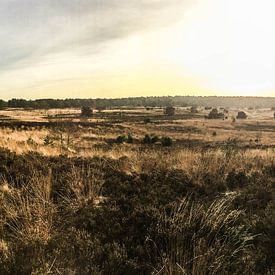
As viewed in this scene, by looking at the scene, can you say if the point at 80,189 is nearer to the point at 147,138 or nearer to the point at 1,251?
the point at 1,251

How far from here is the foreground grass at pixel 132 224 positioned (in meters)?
4.83

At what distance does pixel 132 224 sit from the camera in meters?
6.32

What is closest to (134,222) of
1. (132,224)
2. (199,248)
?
(132,224)

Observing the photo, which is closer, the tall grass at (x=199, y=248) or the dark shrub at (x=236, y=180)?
the tall grass at (x=199, y=248)

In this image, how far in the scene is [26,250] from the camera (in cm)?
517

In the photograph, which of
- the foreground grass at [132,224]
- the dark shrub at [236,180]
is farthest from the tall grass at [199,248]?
the dark shrub at [236,180]

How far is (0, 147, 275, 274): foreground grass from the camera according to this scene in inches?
190

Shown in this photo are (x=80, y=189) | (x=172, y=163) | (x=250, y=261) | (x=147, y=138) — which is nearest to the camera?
(x=250, y=261)

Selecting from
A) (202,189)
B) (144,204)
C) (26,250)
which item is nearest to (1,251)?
(26,250)

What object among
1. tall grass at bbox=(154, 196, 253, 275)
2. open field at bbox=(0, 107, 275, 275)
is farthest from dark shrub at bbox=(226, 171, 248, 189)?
tall grass at bbox=(154, 196, 253, 275)

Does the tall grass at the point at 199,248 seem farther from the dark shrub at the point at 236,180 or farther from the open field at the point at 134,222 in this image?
the dark shrub at the point at 236,180

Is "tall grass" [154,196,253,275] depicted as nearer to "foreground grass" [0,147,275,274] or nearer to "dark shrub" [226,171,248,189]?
"foreground grass" [0,147,275,274]

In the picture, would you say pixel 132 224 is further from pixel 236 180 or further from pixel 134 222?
pixel 236 180

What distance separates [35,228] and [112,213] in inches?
62.3
